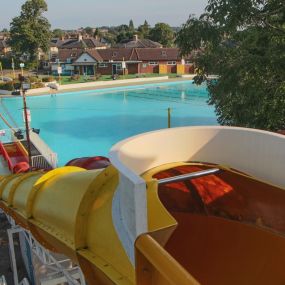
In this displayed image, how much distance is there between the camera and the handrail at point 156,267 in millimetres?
1395

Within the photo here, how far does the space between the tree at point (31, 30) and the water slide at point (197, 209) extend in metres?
55.7

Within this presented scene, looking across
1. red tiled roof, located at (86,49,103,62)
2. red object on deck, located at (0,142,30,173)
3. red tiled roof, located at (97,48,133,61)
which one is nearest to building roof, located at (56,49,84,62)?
red tiled roof, located at (86,49,103,62)

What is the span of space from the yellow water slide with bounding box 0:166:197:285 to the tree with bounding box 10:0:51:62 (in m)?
55.0

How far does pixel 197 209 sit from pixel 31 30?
186 feet

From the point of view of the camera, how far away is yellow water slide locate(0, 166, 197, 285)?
1.60 m

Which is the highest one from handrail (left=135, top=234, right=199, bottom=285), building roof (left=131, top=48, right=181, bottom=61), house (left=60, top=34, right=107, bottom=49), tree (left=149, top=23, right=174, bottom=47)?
tree (left=149, top=23, right=174, bottom=47)

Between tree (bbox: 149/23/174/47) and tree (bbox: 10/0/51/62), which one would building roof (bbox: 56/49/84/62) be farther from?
tree (bbox: 149/23/174/47)

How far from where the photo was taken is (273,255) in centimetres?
338

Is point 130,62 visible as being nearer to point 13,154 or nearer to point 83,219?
point 13,154

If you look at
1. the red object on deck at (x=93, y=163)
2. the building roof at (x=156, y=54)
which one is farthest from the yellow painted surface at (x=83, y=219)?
the building roof at (x=156, y=54)

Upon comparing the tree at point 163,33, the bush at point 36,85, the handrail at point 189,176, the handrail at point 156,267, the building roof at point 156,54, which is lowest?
the bush at point 36,85

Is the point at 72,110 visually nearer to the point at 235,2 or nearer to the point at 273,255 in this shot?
the point at 235,2

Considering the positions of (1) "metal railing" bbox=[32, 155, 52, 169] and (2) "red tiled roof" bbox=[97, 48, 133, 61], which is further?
(2) "red tiled roof" bbox=[97, 48, 133, 61]

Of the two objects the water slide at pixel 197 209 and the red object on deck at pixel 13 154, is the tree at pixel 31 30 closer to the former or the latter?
the red object on deck at pixel 13 154
